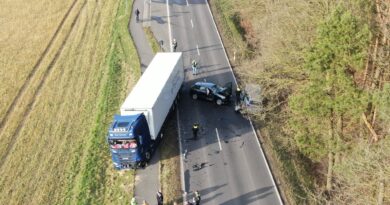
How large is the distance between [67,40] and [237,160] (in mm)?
32096

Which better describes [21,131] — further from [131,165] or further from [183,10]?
[183,10]

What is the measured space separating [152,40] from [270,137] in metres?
20.8

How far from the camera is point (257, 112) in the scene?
36062mm

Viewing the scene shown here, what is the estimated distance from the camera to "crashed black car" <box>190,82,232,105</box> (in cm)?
3784

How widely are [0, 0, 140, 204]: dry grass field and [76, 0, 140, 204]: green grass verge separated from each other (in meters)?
0.07

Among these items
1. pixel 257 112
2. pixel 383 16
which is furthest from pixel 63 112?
pixel 383 16

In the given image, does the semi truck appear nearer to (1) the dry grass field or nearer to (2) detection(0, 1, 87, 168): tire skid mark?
(1) the dry grass field

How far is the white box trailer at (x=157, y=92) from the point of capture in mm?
30984

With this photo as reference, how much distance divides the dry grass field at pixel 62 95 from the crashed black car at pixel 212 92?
23.0 feet

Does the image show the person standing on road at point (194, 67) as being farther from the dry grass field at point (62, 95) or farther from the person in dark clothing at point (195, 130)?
the person in dark clothing at point (195, 130)

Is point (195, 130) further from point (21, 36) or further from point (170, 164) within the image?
point (21, 36)

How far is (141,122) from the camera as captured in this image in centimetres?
3027

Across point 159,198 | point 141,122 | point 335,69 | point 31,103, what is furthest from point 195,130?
point 31,103

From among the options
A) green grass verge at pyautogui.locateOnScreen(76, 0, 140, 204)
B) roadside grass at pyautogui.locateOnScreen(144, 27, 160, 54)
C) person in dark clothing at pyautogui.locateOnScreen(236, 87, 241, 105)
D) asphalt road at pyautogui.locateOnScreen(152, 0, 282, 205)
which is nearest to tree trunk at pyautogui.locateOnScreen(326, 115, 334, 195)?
asphalt road at pyautogui.locateOnScreen(152, 0, 282, 205)
